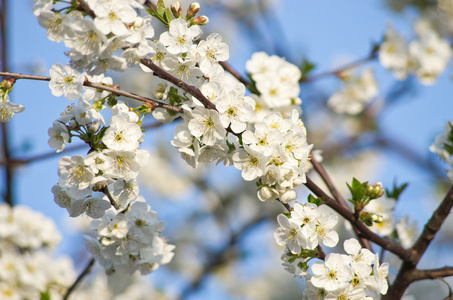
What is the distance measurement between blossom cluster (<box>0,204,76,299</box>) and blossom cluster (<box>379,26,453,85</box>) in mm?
3668

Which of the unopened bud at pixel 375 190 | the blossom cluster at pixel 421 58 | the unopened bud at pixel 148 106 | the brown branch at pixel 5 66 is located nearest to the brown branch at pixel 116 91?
the unopened bud at pixel 148 106

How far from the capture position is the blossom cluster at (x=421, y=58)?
4262 mm

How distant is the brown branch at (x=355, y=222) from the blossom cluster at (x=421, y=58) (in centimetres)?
257

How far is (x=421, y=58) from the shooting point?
14.2ft

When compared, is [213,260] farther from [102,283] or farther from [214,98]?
[214,98]

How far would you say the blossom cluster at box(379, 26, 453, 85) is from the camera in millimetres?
4262

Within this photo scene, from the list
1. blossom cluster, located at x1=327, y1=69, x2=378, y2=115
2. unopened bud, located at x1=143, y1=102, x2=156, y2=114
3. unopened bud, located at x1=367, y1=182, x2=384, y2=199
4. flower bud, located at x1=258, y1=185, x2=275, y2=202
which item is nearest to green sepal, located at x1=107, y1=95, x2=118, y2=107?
unopened bud, located at x1=143, y1=102, x2=156, y2=114

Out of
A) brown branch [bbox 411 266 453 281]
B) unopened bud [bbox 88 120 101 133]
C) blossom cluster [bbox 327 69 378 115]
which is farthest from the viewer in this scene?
blossom cluster [bbox 327 69 378 115]

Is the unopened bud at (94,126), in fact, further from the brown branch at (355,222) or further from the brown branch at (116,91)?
the brown branch at (355,222)

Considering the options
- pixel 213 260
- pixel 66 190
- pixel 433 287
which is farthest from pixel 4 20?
pixel 433 287

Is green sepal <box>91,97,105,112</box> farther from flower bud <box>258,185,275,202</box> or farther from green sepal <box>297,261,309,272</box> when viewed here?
green sepal <box>297,261,309,272</box>

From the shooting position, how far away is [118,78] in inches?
363

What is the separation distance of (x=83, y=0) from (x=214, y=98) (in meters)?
0.60

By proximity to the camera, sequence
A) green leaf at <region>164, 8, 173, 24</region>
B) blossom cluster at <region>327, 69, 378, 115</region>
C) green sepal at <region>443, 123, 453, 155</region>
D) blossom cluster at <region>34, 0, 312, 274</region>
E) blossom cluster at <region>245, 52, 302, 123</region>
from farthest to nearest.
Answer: blossom cluster at <region>327, 69, 378, 115</region>
blossom cluster at <region>245, 52, 302, 123</region>
green sepal at <region>443, 123, 453, 155</region>
green leaf at <region>164, 8, 173, 24</region>
blossom cluster at <region>34, 0, 312, 274</region>
